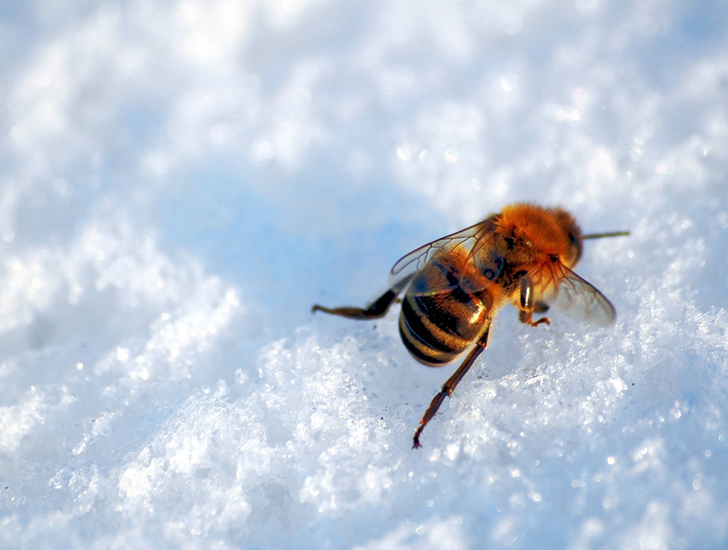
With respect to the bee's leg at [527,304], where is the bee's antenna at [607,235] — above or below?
below

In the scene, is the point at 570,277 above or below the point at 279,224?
below

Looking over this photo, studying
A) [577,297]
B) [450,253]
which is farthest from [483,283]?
[577,297]

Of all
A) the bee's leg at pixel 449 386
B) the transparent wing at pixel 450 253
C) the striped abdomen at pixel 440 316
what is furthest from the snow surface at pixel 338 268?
the transparent wing at pixel 450 253

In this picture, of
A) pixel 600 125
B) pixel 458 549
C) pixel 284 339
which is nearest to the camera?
pixel 458 549

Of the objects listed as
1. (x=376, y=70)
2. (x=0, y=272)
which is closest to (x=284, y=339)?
(x=0, y=272)

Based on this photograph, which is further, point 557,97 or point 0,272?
point 557,97

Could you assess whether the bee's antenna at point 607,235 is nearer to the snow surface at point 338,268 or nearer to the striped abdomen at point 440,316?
the snow surface at point 338,268

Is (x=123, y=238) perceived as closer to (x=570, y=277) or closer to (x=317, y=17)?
(x=317, y=17)

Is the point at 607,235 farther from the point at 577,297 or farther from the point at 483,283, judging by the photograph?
the point at 483,283
